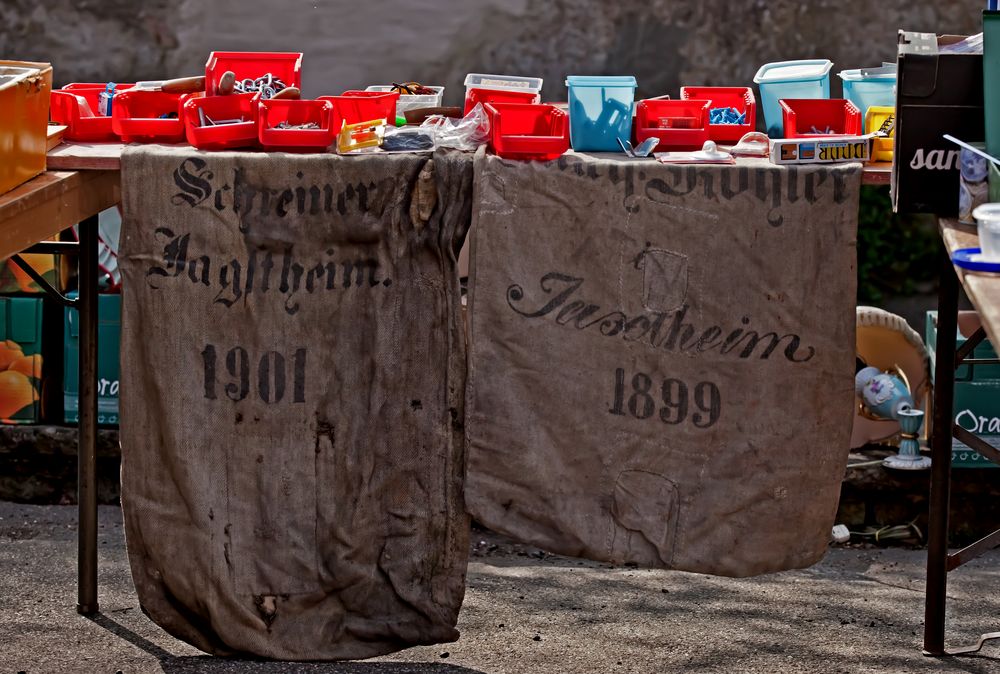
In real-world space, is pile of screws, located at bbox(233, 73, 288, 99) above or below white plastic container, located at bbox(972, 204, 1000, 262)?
above

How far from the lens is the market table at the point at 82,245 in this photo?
12.3 ft

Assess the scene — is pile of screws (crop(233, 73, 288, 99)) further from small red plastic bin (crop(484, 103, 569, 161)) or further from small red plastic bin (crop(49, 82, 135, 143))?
small red plastic bin (crop(484, 103, 569, 161))

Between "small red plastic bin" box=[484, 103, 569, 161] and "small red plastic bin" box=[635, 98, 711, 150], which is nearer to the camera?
"small red plastic bin" box=[484, 103, 569, 161]

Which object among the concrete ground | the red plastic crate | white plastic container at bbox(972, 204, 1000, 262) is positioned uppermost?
the red plastic crate

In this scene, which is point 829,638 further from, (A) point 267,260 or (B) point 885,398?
(A) point 267,260

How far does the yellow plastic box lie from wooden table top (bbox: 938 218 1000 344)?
2421 millimetres

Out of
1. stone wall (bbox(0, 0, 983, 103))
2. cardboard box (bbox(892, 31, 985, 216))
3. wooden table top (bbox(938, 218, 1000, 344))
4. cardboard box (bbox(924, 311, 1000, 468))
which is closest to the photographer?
wooden table top (bbox(938, 218, 1000, 344))

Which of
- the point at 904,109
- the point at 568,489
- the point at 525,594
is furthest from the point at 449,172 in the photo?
the point at 525,594

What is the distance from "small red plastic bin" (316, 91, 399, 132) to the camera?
13.7 ft

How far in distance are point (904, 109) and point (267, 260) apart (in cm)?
182

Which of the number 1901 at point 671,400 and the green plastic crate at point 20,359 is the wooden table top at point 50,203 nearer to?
the number 1901 at point 671,400

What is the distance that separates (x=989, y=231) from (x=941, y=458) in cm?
136

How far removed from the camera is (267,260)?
4066mm

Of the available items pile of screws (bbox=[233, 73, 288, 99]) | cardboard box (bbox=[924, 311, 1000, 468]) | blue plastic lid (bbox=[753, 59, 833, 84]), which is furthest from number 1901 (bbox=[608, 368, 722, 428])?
cardboard box (bbox=[924, 311, 1000, 468])
